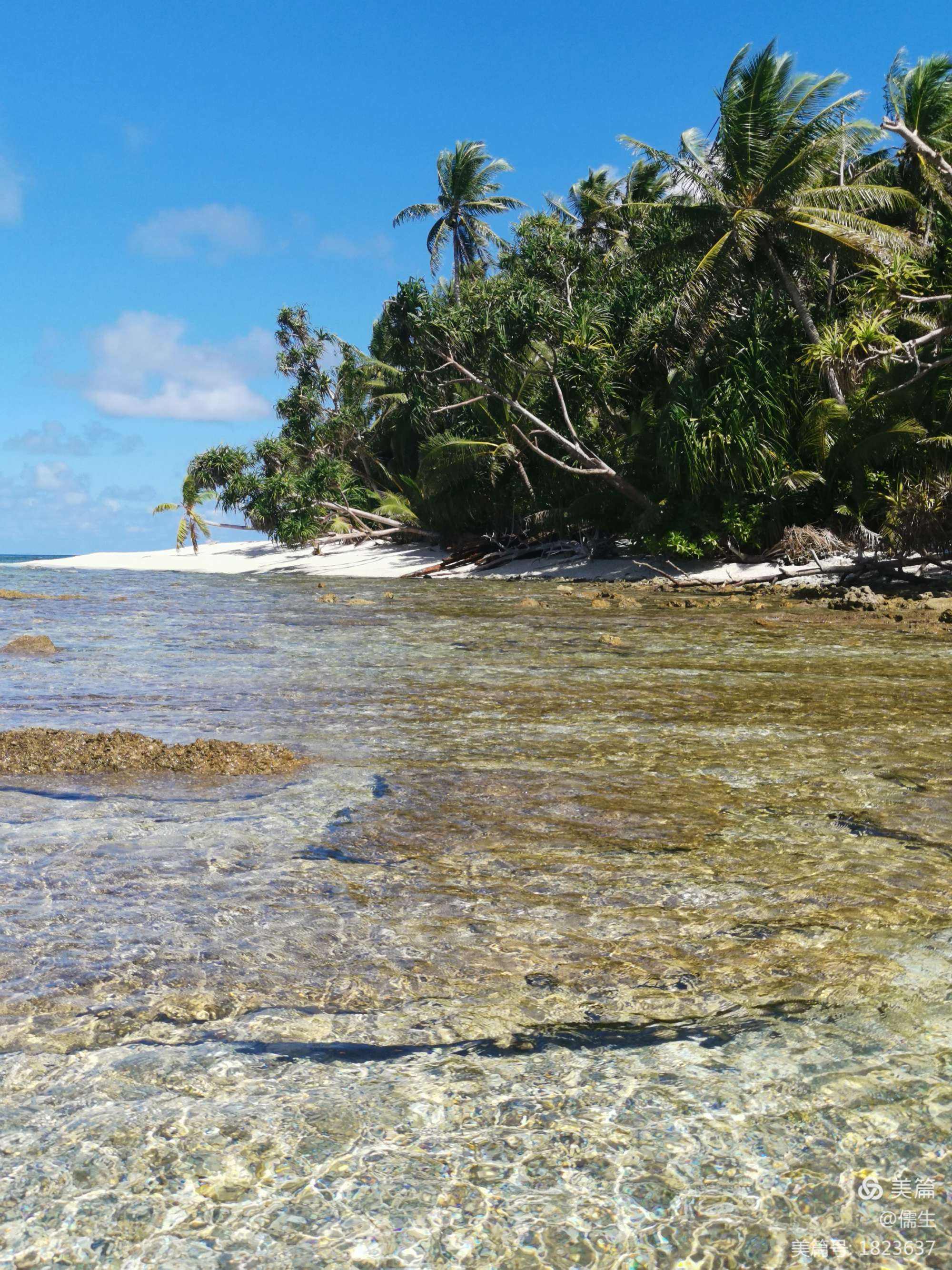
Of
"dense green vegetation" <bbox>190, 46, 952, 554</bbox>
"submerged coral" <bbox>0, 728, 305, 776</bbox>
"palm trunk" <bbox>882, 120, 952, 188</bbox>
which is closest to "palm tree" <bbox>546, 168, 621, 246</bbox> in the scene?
"dense green vegetation" <bbox>190, 46, 952, 554</bbox>

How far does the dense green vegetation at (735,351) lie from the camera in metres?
20.6

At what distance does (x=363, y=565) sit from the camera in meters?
39.8

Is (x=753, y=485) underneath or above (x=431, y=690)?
above

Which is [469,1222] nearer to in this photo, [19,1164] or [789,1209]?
[789,1209]

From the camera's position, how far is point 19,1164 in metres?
2.09

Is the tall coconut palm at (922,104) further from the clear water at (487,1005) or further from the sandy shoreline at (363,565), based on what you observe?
the clear water at (487,1005)

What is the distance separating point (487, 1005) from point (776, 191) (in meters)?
25.3

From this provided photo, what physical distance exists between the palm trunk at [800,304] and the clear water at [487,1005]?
18.4m

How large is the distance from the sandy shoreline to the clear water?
642 inches

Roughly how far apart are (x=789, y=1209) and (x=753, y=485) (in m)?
23.2

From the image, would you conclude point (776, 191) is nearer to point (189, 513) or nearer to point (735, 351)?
point (735, 351)

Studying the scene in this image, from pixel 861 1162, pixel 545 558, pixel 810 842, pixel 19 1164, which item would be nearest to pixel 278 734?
pixel 810 842

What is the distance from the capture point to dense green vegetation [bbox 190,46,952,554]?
2058cm

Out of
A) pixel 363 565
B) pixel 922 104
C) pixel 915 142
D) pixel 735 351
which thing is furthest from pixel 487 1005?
pixel 363 565
